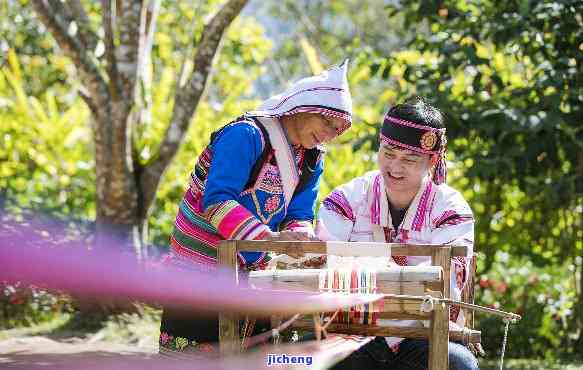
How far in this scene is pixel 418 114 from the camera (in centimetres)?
312

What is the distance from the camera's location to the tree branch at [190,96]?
6.63 meters

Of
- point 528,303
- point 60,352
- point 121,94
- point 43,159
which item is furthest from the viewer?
point 43,159

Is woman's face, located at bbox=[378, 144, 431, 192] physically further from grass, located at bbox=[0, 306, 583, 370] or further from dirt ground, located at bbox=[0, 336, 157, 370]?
grass, located at bbox=[0, 306, 583, 370]

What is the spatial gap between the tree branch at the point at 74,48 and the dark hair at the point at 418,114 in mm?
4019

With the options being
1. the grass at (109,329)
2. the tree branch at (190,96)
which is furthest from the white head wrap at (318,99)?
the grass at (109,329)

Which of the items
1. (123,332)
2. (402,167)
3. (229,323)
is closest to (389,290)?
(229,323)

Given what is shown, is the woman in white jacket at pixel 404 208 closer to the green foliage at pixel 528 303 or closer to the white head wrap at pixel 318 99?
the white head wrap at pixel 318 99

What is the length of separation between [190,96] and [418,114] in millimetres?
3926

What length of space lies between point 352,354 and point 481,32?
4052 mm

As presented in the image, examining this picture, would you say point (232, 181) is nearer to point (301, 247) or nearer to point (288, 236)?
point (288, 236)

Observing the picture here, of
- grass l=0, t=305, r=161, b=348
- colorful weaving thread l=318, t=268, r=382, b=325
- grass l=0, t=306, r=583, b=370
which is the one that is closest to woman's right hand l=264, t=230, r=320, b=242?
colorful weaving thread l=318, t=268, r=382, b=325

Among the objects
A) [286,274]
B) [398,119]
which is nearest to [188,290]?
[286,274]

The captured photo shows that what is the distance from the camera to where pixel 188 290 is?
2674 millimetres

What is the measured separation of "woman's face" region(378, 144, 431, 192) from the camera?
10.3ft
